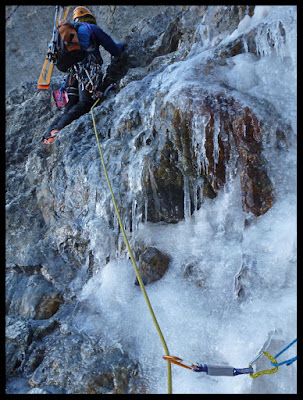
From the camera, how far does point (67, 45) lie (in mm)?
3838

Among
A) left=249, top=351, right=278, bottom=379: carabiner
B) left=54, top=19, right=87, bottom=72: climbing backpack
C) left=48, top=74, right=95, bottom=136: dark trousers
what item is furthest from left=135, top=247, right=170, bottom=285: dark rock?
left=54, top=19, right=87, bottom=72: climbing backpack

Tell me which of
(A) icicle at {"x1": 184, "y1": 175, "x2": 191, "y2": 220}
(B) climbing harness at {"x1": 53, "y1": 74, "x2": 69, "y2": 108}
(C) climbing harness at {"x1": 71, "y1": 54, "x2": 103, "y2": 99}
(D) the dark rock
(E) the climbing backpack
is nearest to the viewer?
(D) the dark rock

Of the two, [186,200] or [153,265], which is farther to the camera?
[186,200]

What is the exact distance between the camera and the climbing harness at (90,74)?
4.14 metres

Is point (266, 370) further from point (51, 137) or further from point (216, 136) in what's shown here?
point (51, 137)

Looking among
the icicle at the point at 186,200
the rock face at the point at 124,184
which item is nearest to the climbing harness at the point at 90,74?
the rock face at the point at 124,184

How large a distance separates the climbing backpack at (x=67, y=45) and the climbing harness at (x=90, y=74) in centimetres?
10

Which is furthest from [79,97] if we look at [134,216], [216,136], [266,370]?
[266,370]

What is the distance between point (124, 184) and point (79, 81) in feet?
6.99

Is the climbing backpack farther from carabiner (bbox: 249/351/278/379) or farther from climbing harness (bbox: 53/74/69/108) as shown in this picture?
carabiner (bbox: 249/351/278/379)

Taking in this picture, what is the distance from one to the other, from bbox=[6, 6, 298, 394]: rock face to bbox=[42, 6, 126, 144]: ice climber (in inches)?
12.6

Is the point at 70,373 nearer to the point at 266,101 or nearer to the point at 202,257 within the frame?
the point at 202,257

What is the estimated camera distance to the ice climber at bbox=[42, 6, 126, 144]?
13.2ft

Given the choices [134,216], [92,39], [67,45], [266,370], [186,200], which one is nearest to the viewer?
[266,370]
